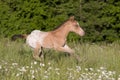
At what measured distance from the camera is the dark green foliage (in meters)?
15.7

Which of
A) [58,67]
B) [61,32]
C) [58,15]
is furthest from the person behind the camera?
[58,15]

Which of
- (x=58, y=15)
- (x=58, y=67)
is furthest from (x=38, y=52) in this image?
(x=58, y=15)

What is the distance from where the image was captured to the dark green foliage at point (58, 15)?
15711 millimetres

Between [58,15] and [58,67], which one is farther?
[58,15]

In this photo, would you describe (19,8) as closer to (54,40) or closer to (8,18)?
(8,18)

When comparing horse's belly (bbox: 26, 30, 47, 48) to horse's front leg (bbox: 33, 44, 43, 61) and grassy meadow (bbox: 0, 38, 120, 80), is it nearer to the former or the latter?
horse's front leg (bbox: 33, 44, 43, 61)

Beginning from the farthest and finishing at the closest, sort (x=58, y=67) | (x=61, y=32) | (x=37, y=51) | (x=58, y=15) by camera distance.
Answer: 1. (x=58, y=15)
2. (x=61, y=32)
3. (x=37, y=51)
4. (x=58, y=67)

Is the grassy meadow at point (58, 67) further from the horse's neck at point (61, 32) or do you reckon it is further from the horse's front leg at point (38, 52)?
the horse's neck at point (61, 32)

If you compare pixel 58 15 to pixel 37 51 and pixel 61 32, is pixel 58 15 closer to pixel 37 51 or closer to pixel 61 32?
pixel 61 32

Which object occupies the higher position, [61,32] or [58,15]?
[61,32]

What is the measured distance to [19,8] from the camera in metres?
15.8

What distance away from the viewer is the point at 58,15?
622 inches

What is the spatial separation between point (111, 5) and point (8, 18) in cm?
386

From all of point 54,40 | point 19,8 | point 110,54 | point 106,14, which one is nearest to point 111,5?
point 106,14
